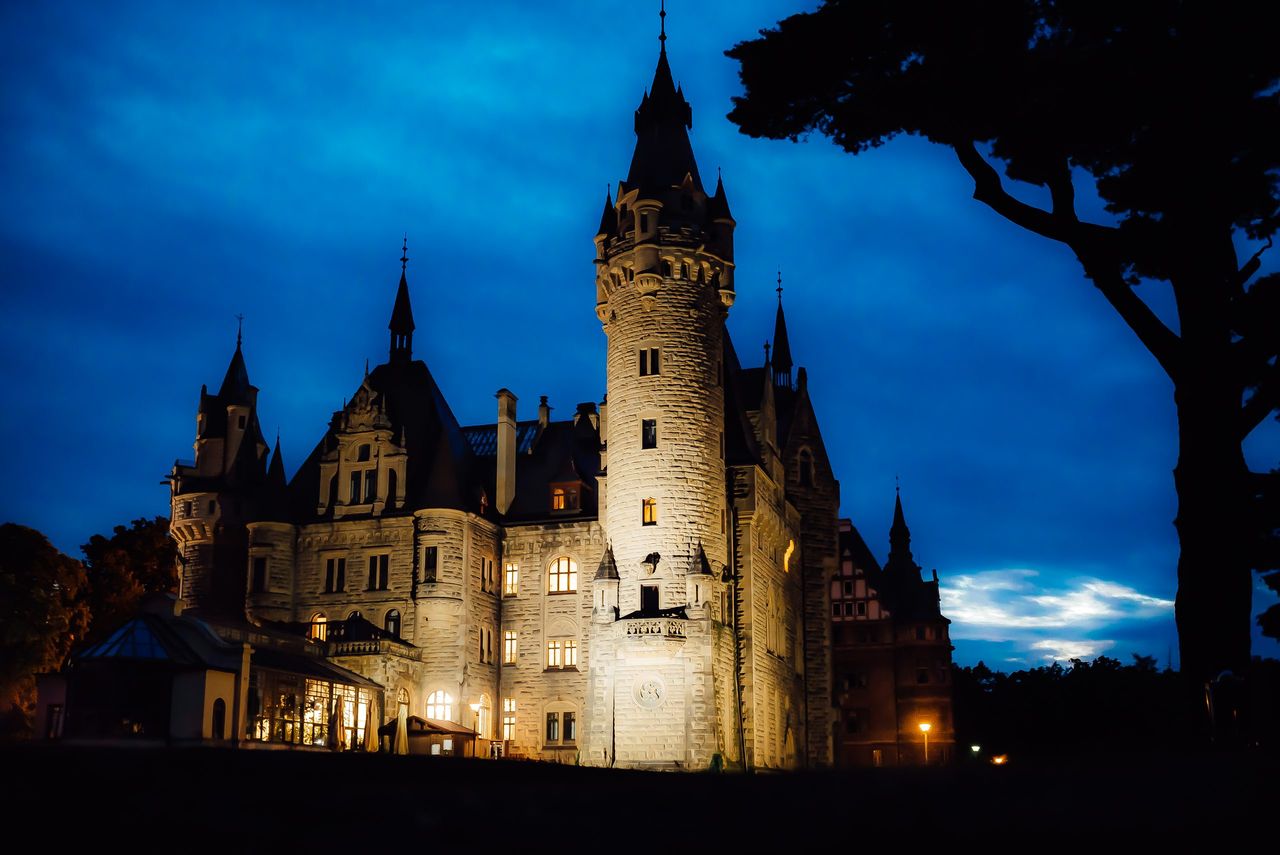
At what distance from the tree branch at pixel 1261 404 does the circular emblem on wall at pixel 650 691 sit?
28.5 m

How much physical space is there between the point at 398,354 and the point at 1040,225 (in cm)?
4234

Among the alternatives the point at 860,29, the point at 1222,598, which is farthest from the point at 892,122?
the point at 1222,598

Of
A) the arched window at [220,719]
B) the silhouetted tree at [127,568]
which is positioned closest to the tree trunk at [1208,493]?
the arched window at [220,719]

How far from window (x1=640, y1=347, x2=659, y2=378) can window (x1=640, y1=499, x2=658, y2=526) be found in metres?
4.48

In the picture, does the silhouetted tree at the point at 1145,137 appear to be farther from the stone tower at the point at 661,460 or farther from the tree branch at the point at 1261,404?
the stone tower at the point at 661,460

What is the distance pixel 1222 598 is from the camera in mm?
16406

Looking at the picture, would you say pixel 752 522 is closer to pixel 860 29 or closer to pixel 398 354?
pixel 398 354

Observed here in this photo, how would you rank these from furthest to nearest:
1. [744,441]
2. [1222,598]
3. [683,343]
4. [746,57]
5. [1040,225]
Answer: [744,441], [683,343], [746,57], [1040,225], [1222,598]

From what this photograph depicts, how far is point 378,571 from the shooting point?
173 feet

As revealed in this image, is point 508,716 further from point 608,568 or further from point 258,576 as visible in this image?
point 258,576

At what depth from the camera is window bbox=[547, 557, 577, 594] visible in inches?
2089

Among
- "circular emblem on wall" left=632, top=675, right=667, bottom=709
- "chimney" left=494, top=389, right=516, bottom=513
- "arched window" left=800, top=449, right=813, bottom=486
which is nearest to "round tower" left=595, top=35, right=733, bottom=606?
"circular emblem on wall" left=632, top=675, right=667, bottom=709

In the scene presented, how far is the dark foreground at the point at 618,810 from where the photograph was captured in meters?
8.92

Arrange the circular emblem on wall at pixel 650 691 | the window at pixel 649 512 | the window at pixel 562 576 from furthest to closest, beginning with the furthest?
the window at pixel 562 576 < the window at pixel 649 512 < the circular emblem on wall at pixel 650 691
